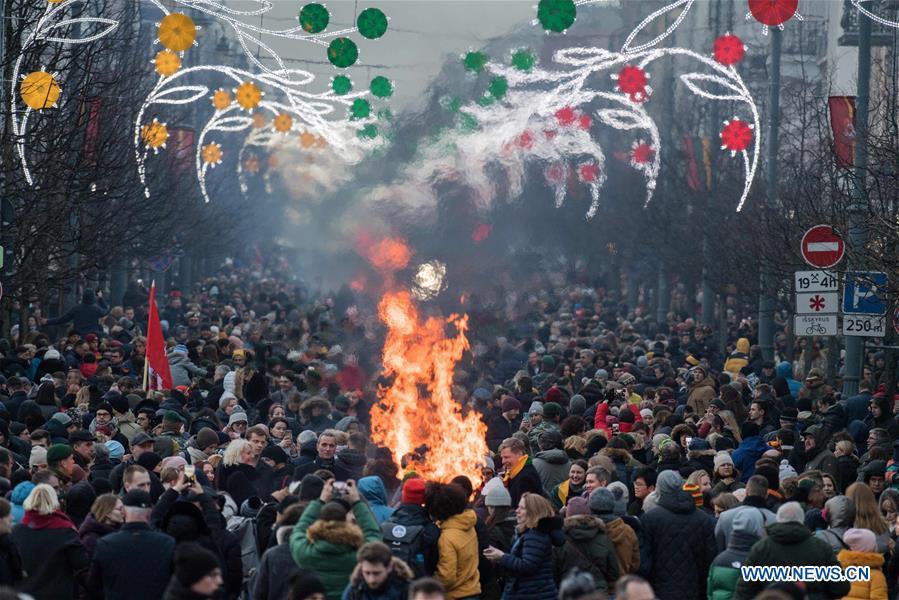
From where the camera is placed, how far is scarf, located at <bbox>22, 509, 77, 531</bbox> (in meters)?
10.8

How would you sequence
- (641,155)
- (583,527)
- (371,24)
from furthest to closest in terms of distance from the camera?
(641,155) → (371,24) → (583,527)

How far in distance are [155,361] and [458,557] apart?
10.8 metres

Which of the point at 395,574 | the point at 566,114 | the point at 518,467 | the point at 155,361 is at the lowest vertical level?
the point at 395,574

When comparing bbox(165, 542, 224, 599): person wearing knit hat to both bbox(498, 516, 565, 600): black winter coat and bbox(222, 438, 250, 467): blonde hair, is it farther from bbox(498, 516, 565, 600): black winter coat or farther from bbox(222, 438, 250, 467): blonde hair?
bbox(222, 438, 250, 467): blonde hair

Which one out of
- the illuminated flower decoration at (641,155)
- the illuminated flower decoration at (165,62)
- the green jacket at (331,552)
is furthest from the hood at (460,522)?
the illuminated flower decoration at (641,155)

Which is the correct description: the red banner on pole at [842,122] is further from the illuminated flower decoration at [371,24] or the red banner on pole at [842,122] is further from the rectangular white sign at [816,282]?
the illuminated flower decoration at [371,24]

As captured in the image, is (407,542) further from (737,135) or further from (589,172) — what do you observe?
(589,172)

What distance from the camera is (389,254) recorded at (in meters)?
37.6

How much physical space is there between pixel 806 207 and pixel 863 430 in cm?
862

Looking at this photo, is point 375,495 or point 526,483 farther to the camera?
point 526,483

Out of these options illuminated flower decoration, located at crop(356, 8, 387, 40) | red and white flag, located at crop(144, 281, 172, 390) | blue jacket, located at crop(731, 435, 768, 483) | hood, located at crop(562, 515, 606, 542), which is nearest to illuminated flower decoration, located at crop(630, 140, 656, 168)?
illuminated flower decoration, located at crop(356, 8, 387, 40)

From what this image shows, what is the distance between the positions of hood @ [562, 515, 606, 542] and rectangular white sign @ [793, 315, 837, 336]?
8663mm

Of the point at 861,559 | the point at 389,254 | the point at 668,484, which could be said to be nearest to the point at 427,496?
the point at 668,484

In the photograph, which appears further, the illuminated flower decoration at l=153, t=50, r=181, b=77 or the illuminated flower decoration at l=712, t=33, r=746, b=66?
the illuminated flower decoration at l=712, t=33, r=746, b=66
